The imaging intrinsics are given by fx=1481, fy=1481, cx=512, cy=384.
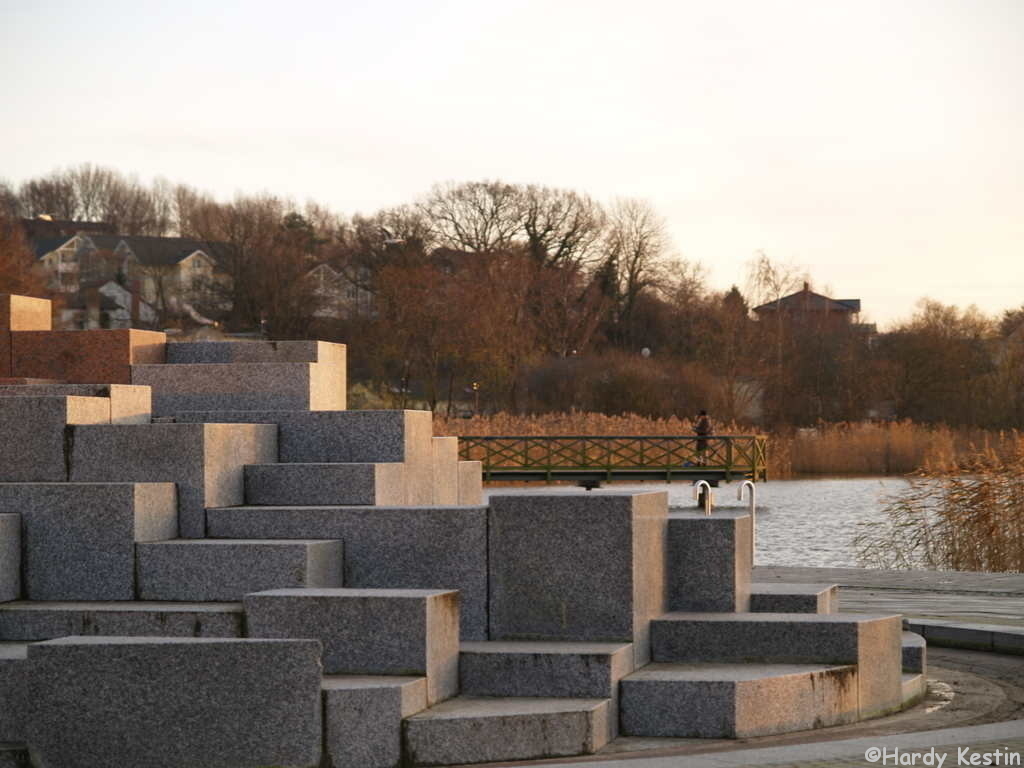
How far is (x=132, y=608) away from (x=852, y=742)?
410cm

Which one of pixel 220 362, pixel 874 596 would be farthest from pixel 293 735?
pixel 874 596

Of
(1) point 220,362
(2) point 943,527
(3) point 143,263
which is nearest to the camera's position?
(1) point 220,362

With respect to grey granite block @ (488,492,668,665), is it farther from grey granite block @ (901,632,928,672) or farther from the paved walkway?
the paved walkway

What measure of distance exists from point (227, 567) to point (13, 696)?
1552 millimetres

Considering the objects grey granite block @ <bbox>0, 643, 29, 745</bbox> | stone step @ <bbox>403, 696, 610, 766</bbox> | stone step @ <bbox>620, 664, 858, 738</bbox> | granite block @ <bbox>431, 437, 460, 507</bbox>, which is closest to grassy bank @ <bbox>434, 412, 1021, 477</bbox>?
granite block @ <bbox>431, 437, 460, 507</bbox>

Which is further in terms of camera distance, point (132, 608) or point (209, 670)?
point (132, 608)

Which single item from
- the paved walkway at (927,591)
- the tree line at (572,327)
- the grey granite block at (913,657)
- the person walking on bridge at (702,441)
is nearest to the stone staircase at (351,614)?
the grey granite block at (913,657)

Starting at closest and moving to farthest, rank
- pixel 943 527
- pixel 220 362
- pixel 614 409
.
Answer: pixel 220 362, pixel 943 527, pixel 614 409

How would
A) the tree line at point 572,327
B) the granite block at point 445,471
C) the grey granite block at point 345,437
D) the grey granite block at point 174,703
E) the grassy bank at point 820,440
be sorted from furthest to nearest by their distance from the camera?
the tree line at point 572,327 < the grassy bank at point 820,440 < the granite block at point 445,471 < the grey granite block at point 345,437 < the grey granite block at point 174,703

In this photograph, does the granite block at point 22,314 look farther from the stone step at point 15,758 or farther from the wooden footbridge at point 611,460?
the wooden footbridge at point 611,460

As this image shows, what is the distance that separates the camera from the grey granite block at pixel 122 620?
8.24 metres

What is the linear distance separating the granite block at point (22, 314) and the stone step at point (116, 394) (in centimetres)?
140

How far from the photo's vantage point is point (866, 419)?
5988cm

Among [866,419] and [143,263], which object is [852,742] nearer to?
[866,419]
